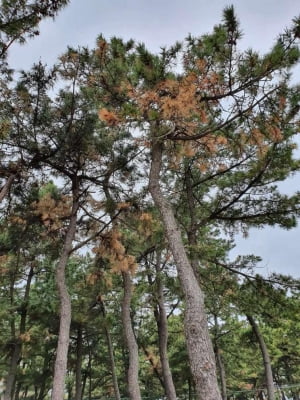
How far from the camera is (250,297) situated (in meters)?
6.71

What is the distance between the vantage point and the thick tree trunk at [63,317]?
19.7 ft

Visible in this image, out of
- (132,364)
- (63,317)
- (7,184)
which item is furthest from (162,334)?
(7,184)

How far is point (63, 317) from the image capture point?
264 inches

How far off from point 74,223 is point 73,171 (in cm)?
130

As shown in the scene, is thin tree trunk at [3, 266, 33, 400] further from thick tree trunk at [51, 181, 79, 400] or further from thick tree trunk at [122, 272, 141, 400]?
thick tree trunk at [51, 181, 79, 400]

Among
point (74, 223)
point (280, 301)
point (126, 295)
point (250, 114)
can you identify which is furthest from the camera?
point (126, 295)

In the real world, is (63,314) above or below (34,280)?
below

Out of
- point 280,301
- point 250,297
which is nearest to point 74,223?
point 250,297

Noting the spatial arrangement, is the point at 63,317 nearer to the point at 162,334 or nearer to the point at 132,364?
the point at 132,364

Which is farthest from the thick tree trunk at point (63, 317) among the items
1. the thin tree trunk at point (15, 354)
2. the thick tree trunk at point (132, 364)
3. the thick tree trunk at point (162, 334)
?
the thin tree trunk at point (15, 354)

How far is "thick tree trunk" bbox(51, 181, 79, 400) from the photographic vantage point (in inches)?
236

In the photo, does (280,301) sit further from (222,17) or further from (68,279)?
(68,279)

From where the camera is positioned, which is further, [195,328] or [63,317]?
[63,317]

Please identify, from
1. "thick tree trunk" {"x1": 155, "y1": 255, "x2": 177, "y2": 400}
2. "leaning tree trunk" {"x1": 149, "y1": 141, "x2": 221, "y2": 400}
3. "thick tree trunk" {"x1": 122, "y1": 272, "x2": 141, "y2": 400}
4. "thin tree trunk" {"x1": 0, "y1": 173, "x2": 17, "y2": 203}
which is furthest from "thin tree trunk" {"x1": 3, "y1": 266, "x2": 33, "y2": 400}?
"leaning tree trunk" {"x1": 149, "y1": 141, "x2": 221, "y2": 400}
